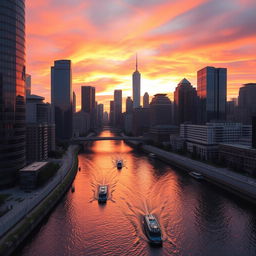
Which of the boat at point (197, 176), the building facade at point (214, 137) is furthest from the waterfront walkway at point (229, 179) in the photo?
the building facade at point (214, 137)

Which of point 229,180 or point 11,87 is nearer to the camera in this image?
point 11,87

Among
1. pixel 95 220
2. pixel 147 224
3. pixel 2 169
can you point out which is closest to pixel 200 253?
pixel 147 224

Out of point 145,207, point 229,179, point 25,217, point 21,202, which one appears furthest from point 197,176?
point 25,217

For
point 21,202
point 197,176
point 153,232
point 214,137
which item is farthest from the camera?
point 214,137

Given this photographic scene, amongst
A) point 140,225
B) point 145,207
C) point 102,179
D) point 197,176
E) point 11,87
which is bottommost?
point 102,179

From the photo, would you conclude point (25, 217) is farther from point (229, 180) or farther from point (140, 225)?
point (229, 180)

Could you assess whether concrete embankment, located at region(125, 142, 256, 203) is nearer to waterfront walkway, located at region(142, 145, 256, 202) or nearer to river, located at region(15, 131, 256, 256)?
waterfront walkway, located at region(142, 145, 256, 202)

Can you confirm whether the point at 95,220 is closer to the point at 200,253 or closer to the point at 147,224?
the point at 147,224

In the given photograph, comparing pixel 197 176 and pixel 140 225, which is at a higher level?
pixel 197 176
